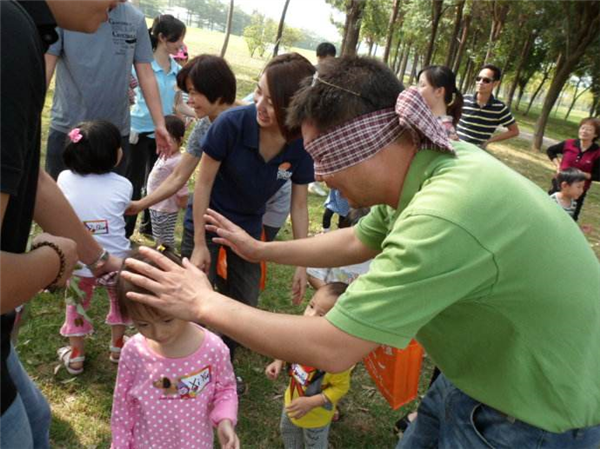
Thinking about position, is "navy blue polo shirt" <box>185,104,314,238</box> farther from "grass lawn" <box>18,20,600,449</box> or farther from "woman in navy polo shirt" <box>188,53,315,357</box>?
"grass lawn" <box>18,20,600,449</box>

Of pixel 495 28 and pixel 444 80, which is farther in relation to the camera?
pixel 495 28

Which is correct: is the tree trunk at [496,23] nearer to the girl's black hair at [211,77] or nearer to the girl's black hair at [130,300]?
the girl's black hair at [211,77]

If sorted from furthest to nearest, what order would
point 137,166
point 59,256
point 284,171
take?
point 137,166 → point 284,171 → point 59,256

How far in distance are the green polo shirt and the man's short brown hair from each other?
22cm

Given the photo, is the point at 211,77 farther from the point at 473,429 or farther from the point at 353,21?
the point at 353,21

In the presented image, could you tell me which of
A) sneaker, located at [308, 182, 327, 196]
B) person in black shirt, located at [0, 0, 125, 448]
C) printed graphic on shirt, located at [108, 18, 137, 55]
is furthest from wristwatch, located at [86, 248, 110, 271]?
sneaker, located at [308, 182, 327, 196]

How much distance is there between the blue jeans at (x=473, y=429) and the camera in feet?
5.07

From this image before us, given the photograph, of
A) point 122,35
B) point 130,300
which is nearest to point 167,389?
point 130,300

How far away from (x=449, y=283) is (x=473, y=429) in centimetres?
71

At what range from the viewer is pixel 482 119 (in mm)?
6684

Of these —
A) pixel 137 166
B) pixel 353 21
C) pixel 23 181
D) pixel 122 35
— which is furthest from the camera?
pixel 353 21

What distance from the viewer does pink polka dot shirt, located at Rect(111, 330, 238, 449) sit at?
1.95 m

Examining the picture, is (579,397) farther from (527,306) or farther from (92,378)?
(92,378)

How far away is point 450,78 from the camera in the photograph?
5004 mm
